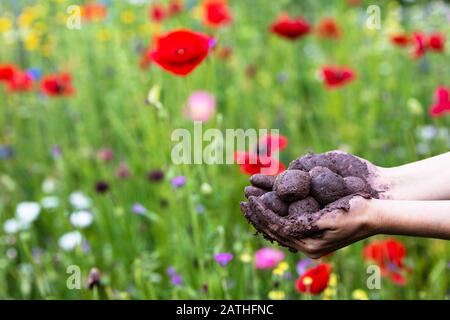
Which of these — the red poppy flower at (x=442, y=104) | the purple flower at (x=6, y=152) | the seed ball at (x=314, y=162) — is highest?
the red poppy flower at (x=442, y=104)

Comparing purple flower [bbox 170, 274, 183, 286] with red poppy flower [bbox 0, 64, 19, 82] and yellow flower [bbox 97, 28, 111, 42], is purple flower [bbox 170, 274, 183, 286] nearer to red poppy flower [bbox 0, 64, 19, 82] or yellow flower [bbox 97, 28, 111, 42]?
red poppy flower [bbox 0, 64, 19, 82]

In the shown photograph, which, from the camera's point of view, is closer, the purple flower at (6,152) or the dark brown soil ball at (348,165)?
the dark brown soil ball at (348,165)

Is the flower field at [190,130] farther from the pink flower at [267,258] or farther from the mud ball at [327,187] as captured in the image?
the mud ball at [327,187]

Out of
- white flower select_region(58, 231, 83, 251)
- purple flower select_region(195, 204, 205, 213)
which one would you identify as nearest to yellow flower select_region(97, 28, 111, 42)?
white flower select_region(58, 231, 83, 251)

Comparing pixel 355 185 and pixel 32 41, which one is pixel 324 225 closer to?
pixel 355 185

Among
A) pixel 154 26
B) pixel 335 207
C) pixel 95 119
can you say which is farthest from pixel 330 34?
pixel 335 207

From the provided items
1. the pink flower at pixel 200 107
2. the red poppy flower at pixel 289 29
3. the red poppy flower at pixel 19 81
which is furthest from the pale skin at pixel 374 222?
the red poppy flower at pixel 19 81
